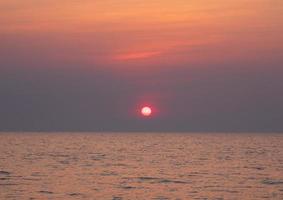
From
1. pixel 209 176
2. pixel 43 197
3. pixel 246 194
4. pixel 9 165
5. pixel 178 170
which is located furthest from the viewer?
pixel 9 165

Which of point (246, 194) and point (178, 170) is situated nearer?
point (246, 194)

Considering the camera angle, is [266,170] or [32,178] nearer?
[32,178]

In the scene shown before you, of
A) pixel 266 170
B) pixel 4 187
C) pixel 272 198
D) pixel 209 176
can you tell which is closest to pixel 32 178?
pixel 4 187

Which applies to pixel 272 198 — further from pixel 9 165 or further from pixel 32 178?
Answer: pixel 9 165

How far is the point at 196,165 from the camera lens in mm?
76062

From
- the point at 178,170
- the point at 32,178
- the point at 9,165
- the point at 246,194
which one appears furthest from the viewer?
the point at 9,165

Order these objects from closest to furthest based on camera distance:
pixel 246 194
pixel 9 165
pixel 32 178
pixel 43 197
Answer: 1. pixel 43 197
2. pixel 246 194
3. pixel 32 178
4. pixel 9 165

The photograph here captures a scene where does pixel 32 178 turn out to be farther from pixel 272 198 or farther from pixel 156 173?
pixel 272 198

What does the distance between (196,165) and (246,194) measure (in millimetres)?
28969

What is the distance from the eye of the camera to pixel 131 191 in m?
48.0

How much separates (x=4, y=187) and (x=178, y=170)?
76.4 ft

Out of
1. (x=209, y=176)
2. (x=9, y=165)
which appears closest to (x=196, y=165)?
(x=209, y=176)

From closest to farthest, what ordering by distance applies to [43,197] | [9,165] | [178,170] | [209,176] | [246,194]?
[43,197]
[246,194]
[209,176]
[178,170]
[9,165]

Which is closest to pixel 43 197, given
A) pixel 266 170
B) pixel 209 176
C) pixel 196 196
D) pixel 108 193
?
pixel 108 193
